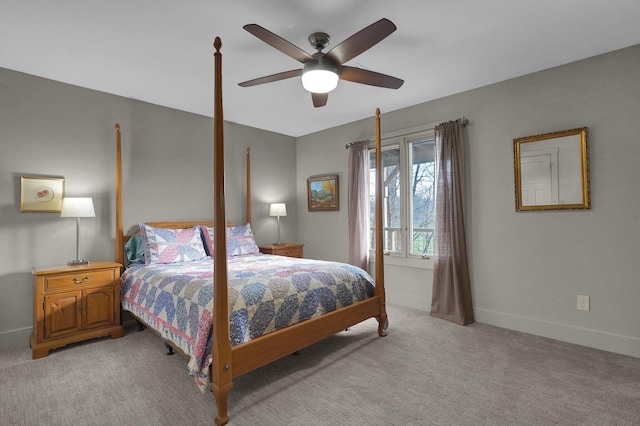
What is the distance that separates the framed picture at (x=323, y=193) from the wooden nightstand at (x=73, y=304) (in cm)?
288

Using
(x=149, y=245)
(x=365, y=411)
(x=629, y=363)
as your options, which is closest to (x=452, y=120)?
(x=629, y=363)

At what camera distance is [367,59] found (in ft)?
9.48

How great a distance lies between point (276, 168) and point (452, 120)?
2715 mm

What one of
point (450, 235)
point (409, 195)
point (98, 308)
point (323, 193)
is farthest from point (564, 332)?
point (98, 308)

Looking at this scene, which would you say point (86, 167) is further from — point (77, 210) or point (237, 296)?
point (237, 296)

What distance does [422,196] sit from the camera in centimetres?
409

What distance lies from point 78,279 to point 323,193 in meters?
3.24

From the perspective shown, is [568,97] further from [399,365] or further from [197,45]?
[197,45]

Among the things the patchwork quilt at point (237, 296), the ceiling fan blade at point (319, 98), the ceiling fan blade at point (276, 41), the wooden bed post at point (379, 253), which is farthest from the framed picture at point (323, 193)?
the ceiling fan blade at point (276, 41)

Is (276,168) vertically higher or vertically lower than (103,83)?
lower

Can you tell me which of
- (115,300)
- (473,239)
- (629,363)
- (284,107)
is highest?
(284,107)

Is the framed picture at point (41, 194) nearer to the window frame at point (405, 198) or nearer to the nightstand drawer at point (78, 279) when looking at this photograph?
the nightstand drawer at point (78, 279)

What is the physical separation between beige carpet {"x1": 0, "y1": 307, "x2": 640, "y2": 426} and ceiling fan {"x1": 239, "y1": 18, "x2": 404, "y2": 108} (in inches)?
83.7

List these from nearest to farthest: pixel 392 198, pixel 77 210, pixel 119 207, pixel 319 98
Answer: pixel 319 98 → pixel 77 210 → pixel 119 207 → pixel 392 198
